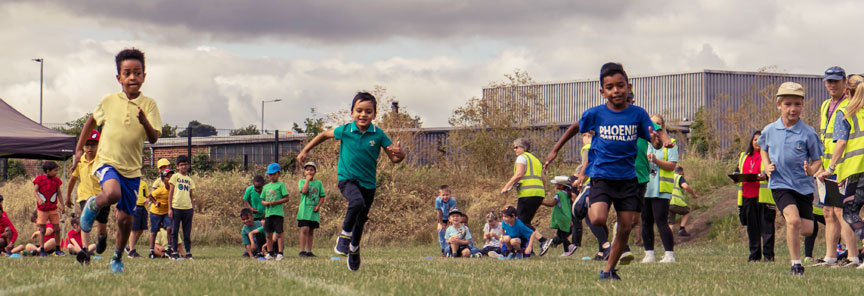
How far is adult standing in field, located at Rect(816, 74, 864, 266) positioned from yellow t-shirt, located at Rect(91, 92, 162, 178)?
7169 millimetres

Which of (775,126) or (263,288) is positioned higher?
(775,126)

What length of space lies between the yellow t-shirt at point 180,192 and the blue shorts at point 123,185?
701 centimetres

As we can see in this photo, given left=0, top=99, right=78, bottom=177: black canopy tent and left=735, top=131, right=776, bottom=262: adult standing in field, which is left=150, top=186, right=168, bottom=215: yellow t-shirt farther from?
left=735, top=131, right=776, bottom=262: adult standing in field

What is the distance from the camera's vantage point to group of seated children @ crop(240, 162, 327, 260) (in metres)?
16.1

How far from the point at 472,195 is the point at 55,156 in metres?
11.6

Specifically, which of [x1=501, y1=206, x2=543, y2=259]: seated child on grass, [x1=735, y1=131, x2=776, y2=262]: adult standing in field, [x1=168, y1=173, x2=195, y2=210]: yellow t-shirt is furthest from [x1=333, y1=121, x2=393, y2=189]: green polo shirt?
[x1=168, y1=173, x2=195, y2=210]: yellow t-shirt

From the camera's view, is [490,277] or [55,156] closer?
[490,277]

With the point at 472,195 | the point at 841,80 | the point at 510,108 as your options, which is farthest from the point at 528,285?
the point at 510,108

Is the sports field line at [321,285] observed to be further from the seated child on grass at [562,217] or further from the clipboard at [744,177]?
the seated child on grass at [562,217]

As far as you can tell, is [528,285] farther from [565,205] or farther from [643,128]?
[565,205]

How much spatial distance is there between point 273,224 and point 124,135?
792 cm

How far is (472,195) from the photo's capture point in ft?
83.4

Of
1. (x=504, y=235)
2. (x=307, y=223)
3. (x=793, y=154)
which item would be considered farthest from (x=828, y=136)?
(x=307, y=223)

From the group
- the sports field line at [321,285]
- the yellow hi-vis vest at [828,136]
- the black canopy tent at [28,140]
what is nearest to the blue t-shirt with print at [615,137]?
the sports field line at [321,285]
